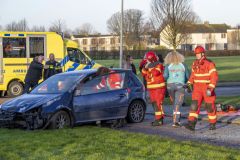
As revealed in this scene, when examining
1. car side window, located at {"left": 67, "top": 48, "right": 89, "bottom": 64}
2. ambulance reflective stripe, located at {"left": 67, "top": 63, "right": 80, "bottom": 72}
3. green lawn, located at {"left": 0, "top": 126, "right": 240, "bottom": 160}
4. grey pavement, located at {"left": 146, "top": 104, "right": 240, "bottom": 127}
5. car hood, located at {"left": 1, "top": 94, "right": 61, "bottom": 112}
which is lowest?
grey pavement, located at {"left": 146, "top": 104, "right": 240, "bottom": 127}

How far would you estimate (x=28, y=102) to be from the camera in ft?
37.8

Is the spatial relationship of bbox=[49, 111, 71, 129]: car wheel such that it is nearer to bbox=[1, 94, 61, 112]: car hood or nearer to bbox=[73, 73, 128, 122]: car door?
bbox=[73, 73, 128, 122]: car door

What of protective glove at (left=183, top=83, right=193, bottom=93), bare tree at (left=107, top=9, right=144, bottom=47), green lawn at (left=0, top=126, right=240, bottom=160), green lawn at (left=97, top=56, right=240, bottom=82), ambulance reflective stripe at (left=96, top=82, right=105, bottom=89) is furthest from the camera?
bare tree at (left=107, top=9, right=144, bottom=47)

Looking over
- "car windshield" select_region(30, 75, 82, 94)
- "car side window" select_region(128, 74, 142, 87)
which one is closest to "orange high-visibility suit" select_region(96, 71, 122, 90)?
"car side window" select_region(128, 74, 142, 87)

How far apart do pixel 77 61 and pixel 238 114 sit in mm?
11542

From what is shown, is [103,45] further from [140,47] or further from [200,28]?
[140,47]

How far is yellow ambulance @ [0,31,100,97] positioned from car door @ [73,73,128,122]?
10831 mm

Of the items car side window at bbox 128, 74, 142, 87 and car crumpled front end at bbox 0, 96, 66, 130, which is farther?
car side window at bbox 128, 74, 142, 87

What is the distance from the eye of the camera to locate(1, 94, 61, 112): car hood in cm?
1131

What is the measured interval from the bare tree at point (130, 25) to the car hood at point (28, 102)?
87197mm

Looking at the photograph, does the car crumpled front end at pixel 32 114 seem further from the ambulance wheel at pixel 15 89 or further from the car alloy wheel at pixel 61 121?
the ambulance wheel at pixel 15 89

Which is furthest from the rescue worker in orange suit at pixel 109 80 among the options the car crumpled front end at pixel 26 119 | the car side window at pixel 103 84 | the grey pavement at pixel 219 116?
the grey pavement at pixel 219 116

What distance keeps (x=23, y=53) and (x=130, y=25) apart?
84934 mm

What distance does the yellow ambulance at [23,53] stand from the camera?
74.2ft
